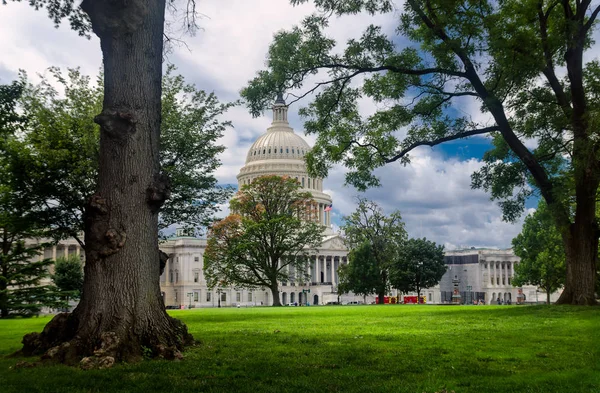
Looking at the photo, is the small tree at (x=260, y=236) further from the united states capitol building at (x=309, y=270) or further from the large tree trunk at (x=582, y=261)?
the united states capitol building at (x=309, y=270)

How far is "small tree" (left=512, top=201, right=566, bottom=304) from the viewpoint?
6431 centimetres

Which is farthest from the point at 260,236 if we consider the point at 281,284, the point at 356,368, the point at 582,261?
the point at 281,284

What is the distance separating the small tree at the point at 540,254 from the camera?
211 ft

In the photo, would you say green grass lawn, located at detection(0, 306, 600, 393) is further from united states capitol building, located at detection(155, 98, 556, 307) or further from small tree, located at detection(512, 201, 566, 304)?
united states capitol building, located at detection(155, 98, 556, 307)

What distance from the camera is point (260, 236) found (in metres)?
63.6

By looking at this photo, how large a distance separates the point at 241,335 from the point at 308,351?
420cm

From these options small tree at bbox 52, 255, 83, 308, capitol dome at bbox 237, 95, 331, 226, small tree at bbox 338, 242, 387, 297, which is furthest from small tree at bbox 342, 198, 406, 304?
capitol dome at bbox 237, 95, 331, 226

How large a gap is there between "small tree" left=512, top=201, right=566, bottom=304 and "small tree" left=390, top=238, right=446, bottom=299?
35.8ft

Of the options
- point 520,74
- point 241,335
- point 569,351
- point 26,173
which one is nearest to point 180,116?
point 26,173

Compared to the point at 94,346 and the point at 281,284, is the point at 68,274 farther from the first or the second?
the point at 94,346

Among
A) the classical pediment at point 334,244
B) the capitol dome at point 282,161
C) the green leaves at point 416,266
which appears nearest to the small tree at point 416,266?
the green leaves at point 416,266

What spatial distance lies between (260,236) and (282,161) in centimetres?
7708

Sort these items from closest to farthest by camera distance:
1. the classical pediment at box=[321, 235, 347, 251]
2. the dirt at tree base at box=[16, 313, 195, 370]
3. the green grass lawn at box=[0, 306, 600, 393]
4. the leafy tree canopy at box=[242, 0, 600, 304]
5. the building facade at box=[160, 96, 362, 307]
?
the green grass lawn at box=[0, 306, 600, 393]
the dirt at tree base at box=[16, 313, 195, 370]
the leafy tree canopy at box=[242, 0, 600, 304]
the building facade at box=[160, 96, 362, 307]
the classical pediment at box=[321, 235, 347, 251]

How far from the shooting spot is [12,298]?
110 ft
